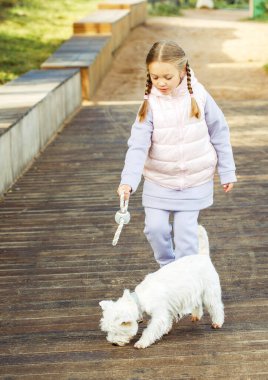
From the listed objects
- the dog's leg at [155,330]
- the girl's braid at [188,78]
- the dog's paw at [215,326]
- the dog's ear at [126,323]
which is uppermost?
the girl's braid at [188,78]

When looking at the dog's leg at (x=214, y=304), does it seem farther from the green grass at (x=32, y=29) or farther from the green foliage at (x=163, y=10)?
the green foliage at (x=163, y=10)

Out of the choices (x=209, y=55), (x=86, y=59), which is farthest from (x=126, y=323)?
(x=209, y=55)

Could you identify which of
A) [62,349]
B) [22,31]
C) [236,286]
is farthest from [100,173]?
[22,31]

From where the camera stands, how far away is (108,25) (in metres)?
20.7

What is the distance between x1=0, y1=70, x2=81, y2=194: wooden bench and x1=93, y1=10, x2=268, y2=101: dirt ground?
373 cm

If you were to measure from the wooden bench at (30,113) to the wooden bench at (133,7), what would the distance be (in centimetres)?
1404

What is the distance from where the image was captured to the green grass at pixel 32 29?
2081 centimetres

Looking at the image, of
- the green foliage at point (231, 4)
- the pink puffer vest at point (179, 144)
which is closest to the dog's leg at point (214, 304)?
the pink puffer vest at point (179, 144)

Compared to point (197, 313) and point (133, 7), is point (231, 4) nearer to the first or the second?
point (133, 7)

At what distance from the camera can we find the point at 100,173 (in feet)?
28.1

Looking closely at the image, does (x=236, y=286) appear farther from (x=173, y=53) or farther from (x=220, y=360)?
(x=173, y=53)

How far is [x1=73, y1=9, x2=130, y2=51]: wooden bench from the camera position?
65.6 ft

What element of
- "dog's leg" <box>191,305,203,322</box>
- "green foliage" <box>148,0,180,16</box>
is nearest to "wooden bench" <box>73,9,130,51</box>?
"green foliage" <box>148,0,180,16</box>

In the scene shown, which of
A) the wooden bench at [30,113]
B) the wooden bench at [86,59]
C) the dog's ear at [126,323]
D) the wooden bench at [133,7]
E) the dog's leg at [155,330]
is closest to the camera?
the dog's ear at [126,323]
